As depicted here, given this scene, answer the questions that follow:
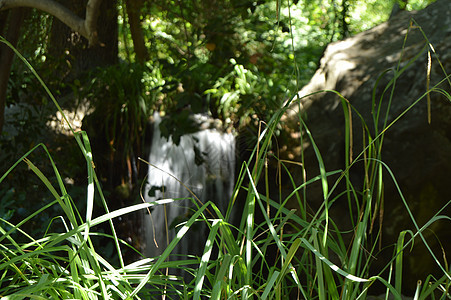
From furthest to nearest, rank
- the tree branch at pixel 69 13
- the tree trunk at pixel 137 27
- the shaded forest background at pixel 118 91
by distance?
the tree trunk at pixel 137 27 < the shaded forest background at pixel 118 91 < the tree branch at pixel 69 13

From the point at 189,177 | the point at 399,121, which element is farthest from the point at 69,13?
the point at 399,121

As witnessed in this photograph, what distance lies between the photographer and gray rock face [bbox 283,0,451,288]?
2971 mm

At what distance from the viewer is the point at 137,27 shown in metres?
4.62

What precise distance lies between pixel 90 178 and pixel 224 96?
298 cm

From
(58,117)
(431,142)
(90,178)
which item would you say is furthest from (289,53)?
Result: (90,178)

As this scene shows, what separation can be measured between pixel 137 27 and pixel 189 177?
1516mm

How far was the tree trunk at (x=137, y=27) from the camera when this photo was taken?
385cm

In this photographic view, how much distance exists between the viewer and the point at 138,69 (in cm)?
421

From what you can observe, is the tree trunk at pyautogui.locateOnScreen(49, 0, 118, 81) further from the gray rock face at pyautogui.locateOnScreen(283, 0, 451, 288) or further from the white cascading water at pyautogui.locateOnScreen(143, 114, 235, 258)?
the gray rock face at pyautogui.locateOnScreen(283, 0, 451, 288)

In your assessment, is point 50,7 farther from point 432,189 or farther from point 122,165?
point 432,189

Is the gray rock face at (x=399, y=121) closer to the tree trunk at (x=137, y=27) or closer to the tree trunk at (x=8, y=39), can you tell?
the tree trunk at (x=137, y=27)

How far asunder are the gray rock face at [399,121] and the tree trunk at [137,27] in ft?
4.55

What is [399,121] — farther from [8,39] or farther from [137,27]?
[137,27]

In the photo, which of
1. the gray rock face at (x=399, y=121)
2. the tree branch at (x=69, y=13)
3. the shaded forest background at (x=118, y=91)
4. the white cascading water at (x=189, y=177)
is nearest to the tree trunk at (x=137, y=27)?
the shaded forest background at (x=118, y=91)
